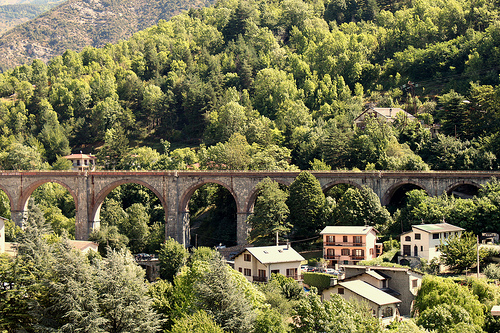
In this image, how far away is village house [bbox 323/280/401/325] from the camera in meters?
44.4

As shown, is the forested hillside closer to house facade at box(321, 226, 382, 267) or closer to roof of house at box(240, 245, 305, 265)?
house facade at box(321, 226, 382, 267)

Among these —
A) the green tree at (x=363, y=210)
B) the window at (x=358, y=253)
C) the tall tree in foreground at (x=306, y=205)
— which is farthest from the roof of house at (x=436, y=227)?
the tall tree in foreground at (x=306, y=205)

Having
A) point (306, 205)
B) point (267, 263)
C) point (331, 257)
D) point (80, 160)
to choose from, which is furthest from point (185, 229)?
point (80, 160)

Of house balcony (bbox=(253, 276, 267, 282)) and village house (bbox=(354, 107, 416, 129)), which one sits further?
village house (bbox=(354, 107, 416, 129))

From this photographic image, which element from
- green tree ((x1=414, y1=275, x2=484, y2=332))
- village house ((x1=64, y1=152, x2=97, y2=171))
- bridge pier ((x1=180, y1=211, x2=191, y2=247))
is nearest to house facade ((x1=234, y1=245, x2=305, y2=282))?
green tree ((x1=414, y1=275, x2=484, y2=332))

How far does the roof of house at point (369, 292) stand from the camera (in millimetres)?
44969

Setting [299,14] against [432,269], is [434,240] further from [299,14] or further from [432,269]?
[299,14]

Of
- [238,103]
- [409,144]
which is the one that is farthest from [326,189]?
[238,103]

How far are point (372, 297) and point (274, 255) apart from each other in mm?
14776

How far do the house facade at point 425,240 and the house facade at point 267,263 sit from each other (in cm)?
1055

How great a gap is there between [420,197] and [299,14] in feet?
328

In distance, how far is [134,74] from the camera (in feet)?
478

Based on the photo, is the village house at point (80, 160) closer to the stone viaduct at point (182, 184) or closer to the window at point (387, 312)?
the stone viaduct at point (182, 184)

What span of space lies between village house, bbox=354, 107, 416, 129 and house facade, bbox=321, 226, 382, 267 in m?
32.9
